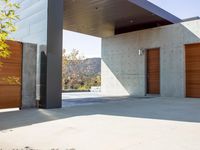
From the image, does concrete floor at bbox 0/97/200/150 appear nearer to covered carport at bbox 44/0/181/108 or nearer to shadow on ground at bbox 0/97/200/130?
shadow on ground at bbox 0/97/200/130

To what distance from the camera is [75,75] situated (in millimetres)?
26188

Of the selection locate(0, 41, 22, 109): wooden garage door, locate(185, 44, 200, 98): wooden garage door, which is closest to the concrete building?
locate(185, 44, 200, 98): wooden garage door

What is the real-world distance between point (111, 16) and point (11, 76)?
26.0 feet

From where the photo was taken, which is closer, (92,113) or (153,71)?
(92,113)

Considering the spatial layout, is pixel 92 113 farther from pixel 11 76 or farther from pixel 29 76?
pixel 11 76

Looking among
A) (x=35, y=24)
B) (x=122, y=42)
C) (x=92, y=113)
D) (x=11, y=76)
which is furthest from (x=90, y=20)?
(x=92, y=113)

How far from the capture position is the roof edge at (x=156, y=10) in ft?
38.2

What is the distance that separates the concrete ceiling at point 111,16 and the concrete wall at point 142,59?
78 centimetres

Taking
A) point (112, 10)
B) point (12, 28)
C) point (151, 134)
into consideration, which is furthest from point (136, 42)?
point (12, 28)

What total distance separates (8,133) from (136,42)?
11.8m

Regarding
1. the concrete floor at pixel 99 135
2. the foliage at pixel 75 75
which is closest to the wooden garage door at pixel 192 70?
the concrete floor at pixel 99 135

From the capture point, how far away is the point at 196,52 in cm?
1252

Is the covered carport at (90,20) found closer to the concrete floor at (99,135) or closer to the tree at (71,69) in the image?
the concrete floor at (99,135)

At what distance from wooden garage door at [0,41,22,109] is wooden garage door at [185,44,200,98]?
8.89 m
